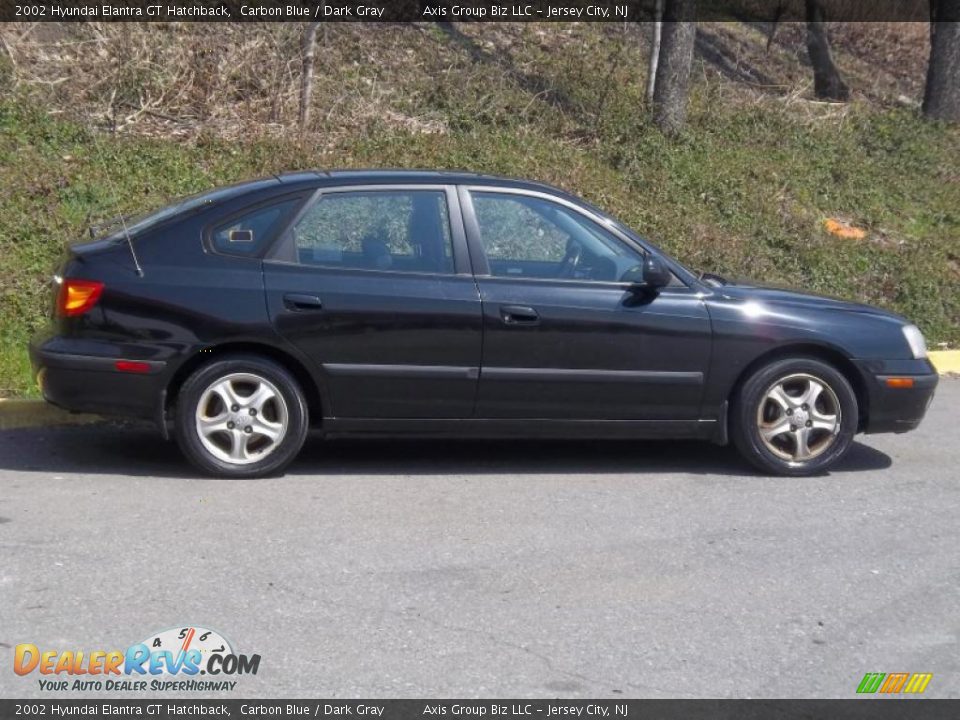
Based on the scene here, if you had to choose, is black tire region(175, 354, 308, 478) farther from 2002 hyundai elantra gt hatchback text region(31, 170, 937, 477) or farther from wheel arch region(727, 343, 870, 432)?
wheel arch region(727, 343, 870, 432)

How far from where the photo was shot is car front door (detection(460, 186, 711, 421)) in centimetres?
685

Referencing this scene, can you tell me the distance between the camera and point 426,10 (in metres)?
15.8

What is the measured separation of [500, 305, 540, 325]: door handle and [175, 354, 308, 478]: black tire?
3.71 feet

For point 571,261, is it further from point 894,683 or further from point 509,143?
point 509,143

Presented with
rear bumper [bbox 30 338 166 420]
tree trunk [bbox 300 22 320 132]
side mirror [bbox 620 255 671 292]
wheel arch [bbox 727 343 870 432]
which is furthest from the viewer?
tree trunk [bbox 300 22 320 132]

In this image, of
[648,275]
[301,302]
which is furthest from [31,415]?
[648,275]

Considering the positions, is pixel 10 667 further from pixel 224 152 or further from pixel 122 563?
pixel 224 152

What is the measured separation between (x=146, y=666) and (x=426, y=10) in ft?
40.7

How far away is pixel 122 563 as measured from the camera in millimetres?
5562

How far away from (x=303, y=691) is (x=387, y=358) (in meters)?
2.67

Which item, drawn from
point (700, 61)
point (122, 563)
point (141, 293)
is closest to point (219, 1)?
point (700, 61)

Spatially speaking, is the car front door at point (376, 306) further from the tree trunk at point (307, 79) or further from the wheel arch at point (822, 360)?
the tree trunk at point (307, 79)

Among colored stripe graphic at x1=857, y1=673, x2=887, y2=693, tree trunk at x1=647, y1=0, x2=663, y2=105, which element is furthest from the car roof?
tree trunk at x1=647, y1=0, x2=663, y2=105
